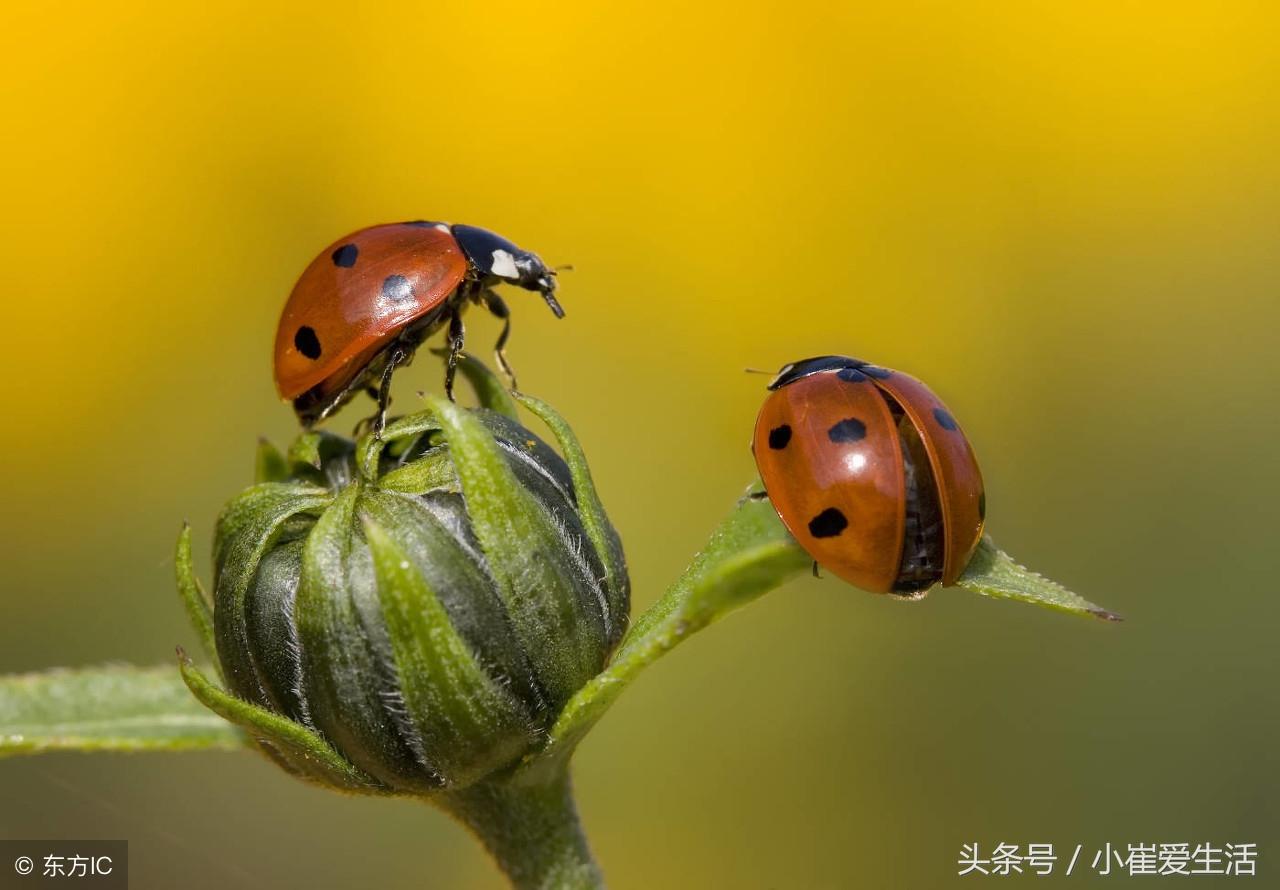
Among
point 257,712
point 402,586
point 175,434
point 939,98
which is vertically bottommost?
point 175,434

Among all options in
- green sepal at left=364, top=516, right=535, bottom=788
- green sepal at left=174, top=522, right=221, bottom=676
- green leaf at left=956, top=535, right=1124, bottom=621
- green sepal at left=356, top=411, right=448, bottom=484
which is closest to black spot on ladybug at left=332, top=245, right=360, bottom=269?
green sepal at left=356, top=411, right=448, bottom=484

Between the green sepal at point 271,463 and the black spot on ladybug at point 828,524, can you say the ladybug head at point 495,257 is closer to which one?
the green sepal at point 271,463

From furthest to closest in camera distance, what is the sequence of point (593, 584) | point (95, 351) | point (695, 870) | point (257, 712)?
point (95, 351) < point (695, 870) < point (593, 584) < point (257, 712)

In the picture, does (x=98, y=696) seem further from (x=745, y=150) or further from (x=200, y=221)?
(x=745, y=150)

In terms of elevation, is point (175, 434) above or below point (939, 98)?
below

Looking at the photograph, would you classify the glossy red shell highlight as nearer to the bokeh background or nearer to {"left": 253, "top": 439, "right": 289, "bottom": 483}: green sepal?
{"left": 253, "top": 439, "right": 289, "bottom": 483}: green sepal

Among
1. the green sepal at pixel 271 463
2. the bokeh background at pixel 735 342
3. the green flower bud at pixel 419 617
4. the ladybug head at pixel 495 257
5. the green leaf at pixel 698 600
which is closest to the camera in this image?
the green leaf at pixel 698 600

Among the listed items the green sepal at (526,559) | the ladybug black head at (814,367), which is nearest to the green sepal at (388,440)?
the green sepal at (526,559)

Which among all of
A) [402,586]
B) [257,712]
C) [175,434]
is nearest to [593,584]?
[402,586]
